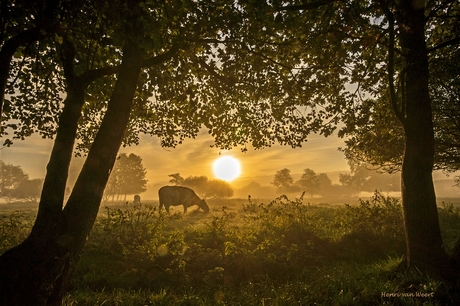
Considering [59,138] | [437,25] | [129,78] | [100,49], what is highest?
[437,25]

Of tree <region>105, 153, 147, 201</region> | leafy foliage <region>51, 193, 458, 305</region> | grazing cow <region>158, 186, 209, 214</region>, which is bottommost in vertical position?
leafy foliage <region>51, 193, 458, 305</region>

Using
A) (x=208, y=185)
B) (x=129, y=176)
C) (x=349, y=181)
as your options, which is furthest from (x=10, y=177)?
(x=349, y=181)

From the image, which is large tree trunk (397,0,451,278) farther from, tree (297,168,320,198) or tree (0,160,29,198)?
tree (0,160,29,198)

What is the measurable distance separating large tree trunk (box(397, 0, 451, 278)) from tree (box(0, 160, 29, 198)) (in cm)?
12407

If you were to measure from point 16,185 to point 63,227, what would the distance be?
12604 centimetres

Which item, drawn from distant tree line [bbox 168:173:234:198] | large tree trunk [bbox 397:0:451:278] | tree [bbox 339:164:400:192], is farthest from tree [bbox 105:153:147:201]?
tree [bbox 339:164:400:192]

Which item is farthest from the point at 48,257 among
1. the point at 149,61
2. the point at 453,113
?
the point at 453,113

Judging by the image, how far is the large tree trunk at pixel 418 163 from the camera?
5.65 meters

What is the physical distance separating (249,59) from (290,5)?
2414 millimetres

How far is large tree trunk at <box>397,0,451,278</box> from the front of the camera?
565 cm

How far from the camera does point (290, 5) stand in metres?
6.24

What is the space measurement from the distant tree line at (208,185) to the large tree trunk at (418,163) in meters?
68.7

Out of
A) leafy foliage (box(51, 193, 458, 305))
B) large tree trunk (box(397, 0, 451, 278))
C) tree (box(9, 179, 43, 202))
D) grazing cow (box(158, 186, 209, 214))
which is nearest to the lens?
leafy foliage (box(51, 193, 458, 305))

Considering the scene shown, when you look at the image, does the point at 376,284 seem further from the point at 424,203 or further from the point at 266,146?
the point at 266,146
